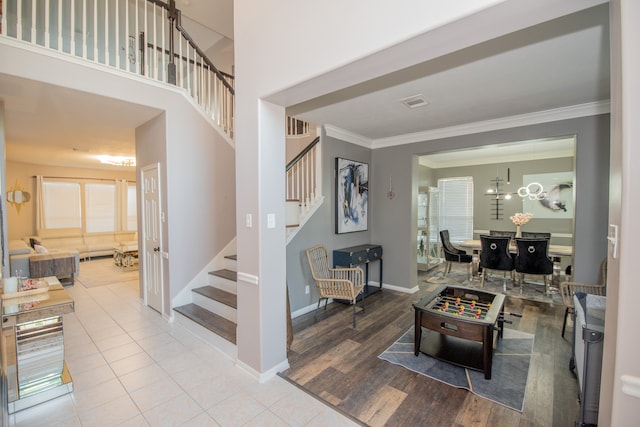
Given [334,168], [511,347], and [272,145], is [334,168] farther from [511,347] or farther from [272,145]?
[511,347]

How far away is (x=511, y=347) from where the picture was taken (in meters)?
3.10

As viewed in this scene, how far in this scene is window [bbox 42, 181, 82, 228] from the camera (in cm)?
761

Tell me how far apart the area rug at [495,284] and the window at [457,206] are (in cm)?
130

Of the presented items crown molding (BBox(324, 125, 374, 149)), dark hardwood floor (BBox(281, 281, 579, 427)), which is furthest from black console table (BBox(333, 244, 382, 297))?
crown molding (BBox(324, 125, 374, 149))

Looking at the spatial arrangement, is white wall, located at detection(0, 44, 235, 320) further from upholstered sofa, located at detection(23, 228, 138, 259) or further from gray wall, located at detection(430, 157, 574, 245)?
gray wall, located at detection(430, 157, 574, 245)

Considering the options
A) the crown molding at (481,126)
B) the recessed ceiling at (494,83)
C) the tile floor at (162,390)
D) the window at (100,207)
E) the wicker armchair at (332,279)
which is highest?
the recessed ceiling at (494,83)

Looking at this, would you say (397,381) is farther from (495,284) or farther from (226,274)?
(495,284)

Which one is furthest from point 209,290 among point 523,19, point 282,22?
point 523,19

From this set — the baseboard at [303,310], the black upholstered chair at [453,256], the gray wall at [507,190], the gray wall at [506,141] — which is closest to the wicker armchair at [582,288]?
the gray wall at [506,141]

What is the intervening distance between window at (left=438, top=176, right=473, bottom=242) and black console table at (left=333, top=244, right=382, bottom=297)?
12.7 feet

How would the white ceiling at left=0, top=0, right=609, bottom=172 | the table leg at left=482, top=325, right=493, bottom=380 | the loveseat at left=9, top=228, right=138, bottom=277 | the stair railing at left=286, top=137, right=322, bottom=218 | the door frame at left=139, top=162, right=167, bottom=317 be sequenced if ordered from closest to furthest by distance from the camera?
the white ceiling at left=0, top=0, right=609, bottom=172
the table leg at left=482, top=325, right=493, bottom=380
the door frame at left=139, top=162, right=167, bottom=317
the stair railing at left=286, top=137, right=322, bottom=218
the loveseat at left=9, top=228, right=138, bottom=277

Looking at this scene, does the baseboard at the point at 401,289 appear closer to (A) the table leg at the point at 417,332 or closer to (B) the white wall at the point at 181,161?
(A) the table leg at the point at 417,332

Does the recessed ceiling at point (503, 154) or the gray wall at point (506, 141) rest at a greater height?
the recessed ceiling at point (503, 154)

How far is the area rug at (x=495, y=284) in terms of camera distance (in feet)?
15.5
